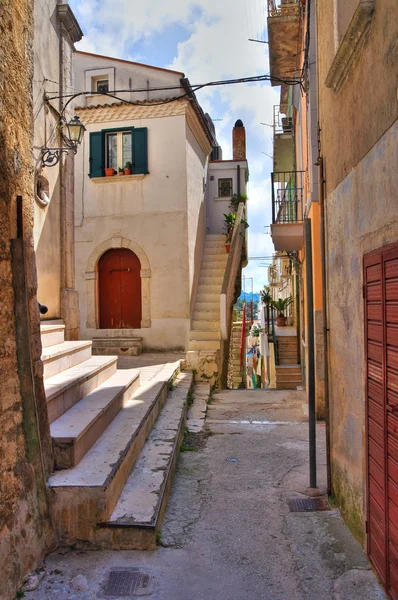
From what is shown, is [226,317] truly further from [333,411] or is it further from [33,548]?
[33,548]

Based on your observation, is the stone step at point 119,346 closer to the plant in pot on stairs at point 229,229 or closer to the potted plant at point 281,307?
the plant in pot on stairs at point 229,229

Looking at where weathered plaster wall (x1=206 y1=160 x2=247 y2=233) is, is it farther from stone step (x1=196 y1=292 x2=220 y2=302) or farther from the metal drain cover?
the metal drain cover

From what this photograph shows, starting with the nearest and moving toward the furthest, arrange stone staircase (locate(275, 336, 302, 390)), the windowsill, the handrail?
the handrail
the windowsill
stone staircase (locate(275, 336, 302, 390))

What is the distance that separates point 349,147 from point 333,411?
2.49 m

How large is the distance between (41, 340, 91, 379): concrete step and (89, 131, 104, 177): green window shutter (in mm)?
7003

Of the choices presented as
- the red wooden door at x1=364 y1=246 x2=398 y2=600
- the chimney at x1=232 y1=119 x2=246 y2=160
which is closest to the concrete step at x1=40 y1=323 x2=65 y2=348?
the red wooden door at x1=364 y1=246 x2=398 y2=600

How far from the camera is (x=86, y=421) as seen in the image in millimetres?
4266

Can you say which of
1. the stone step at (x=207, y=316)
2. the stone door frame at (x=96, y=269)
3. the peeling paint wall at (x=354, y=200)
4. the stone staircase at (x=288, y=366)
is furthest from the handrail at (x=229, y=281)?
the peeling paint wall at (x=354, y=200)

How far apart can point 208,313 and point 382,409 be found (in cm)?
898

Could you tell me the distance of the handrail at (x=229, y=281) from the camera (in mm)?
10977

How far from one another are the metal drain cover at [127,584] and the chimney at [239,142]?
65.6 ft

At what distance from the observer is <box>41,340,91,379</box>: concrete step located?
501cm

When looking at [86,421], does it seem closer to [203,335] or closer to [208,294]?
[203,335]

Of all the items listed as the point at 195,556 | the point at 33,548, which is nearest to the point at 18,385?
the point at 33,548
